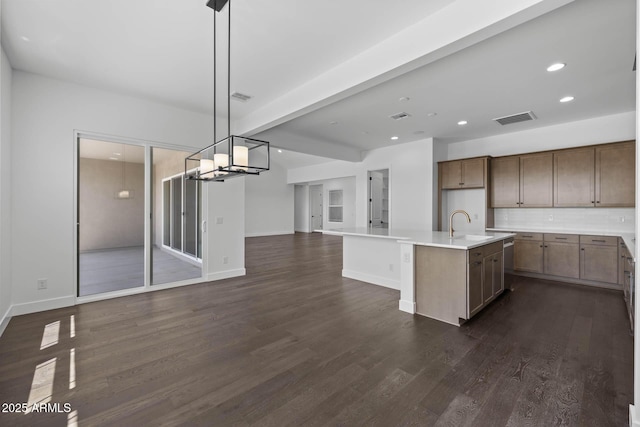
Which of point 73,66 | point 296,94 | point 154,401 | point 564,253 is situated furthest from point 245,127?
point 564,253

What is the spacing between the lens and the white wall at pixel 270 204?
460 inches

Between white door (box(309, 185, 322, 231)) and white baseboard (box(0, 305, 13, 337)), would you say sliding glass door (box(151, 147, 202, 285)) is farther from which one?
white door (box(309, 185, 322, 231))

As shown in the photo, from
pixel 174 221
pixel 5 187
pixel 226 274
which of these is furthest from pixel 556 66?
pixel 174 221

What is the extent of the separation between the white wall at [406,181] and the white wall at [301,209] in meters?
6.07

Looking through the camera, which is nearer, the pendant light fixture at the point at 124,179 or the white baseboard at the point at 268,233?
the pendant light fixture at the point at 124,179

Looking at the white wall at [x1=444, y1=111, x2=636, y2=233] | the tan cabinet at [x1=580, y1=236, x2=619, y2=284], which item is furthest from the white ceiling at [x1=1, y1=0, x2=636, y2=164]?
the tan cabinet at [x1=580, y1=236, x2=619, y2=284]

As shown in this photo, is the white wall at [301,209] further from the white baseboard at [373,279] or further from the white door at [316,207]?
the white baseboard at [373,279]

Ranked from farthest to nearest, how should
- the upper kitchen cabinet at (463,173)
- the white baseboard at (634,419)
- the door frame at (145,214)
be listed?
the upper kitchen cabinet at (463,173) → the door frame at (145,214) → the white baseboard at (634,419)

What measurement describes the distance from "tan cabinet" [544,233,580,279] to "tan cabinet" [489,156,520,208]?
891mm

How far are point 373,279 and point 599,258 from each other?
137 inches

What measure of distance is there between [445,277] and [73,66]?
489cm

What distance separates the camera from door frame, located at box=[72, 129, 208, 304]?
12.1 ft

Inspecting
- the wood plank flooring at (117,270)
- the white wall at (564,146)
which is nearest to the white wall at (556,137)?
the white wall at (564,146)

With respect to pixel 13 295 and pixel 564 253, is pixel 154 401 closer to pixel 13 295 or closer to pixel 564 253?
pixel 13 295
